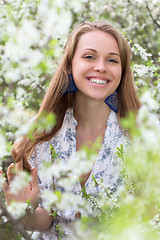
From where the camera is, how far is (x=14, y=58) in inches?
32.9

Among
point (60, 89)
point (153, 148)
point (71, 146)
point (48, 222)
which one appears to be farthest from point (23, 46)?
point (48, 222)

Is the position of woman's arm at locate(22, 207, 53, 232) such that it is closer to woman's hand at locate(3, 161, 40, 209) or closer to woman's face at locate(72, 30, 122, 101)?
woman's hand at locate(3, 161, 40, 209)

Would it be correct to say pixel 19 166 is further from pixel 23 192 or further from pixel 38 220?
pixel 38 220

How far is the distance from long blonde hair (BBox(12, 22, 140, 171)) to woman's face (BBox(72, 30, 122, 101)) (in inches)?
2.7

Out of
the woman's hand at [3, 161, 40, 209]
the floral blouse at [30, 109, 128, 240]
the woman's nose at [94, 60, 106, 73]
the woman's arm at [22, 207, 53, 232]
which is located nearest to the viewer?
the woman's hand at [3, 161, 40, 209]

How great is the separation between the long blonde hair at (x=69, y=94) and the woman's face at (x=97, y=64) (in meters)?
0.07

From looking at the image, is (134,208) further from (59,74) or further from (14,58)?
(59,74)

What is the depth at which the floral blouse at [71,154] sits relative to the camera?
2.02m

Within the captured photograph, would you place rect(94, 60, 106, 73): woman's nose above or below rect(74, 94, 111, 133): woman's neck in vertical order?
above

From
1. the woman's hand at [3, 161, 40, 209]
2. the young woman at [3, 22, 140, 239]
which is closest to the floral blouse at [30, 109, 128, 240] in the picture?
the young woman at [3, 22, 140, 239]

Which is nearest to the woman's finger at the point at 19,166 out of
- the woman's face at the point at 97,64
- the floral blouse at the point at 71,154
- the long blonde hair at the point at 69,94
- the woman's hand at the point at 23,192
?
the woman's hand at the point at 23,192

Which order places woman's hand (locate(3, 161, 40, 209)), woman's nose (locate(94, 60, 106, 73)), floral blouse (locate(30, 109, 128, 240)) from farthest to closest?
1. floral blouse (locate(30, 109, 128, 240))
2. woman's nose (locate(94, 60, 106, 73))
3. woman's hand (locate(3, 161, 40, 209))

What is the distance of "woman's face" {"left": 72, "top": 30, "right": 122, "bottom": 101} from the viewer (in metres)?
1.79

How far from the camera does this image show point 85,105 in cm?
209
